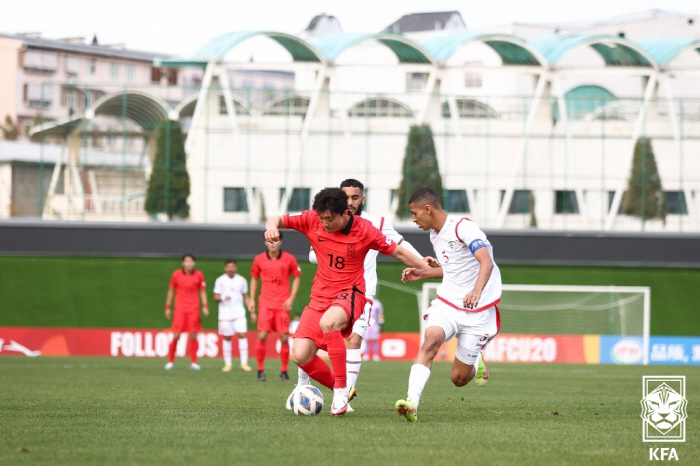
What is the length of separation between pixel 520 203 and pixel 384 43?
9639mm

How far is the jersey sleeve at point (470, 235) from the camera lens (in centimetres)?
→ 862

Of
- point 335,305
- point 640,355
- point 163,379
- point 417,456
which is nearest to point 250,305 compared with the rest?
point 163,379

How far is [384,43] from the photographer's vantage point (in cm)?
3925

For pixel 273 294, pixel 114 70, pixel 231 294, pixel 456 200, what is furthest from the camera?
pixel 114 70

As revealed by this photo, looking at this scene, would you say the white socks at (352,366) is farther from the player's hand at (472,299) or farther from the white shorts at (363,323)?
the player's hand at (472,299)

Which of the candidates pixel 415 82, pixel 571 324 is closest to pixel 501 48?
pixel 571 324

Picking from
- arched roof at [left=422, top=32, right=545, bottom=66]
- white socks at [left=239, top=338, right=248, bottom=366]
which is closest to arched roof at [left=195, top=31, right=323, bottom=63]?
arched roof at [left=422, top=32, right=545, bottom=66]

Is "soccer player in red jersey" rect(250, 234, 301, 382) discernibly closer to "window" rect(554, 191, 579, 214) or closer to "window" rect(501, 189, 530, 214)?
"window" rect(501, 189, 530, 214)

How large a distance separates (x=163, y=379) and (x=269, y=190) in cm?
1917

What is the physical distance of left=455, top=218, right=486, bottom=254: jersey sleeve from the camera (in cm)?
862

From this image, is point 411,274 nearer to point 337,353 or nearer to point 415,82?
point 337,353

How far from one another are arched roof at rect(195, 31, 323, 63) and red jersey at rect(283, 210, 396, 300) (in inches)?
1132

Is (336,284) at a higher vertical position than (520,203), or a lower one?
lower

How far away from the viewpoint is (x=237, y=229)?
31.0 metres
